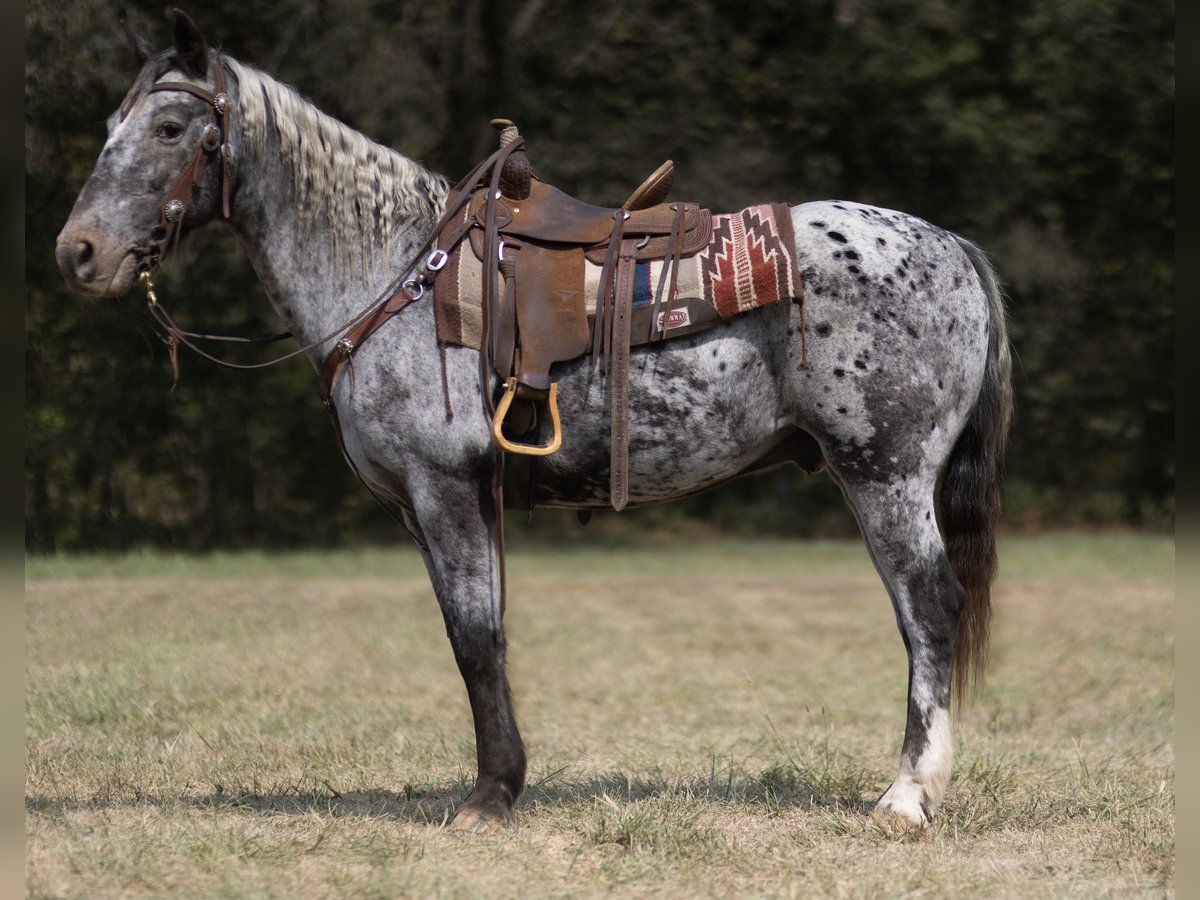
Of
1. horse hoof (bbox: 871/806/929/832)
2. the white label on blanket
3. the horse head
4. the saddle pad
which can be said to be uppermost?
the horse head

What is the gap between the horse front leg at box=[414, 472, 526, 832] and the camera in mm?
4641

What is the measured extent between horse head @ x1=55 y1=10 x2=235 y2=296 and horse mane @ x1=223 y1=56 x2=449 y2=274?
0.12 metres

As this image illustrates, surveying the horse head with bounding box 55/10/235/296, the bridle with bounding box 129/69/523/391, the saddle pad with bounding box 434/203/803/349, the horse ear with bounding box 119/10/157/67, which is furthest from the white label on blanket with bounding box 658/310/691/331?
the horse ear with bounding box 119/10/157/67

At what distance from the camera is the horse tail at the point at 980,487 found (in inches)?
193

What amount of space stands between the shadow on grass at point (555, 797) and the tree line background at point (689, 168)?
29.9ft

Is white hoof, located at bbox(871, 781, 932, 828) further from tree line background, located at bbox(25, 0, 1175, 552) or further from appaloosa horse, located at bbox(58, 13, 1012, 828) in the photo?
tree line background, located at bbox(25, 0, 1175, 552)

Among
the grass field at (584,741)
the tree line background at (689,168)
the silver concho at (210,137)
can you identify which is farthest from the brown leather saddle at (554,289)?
the tree line background at (689,168)

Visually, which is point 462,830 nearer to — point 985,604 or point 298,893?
point 298,893

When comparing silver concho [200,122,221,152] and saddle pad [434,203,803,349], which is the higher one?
silver concho [200,122,221,152]

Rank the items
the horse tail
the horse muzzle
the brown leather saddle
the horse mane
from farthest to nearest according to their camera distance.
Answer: the horse tail
the horse mane
the brown leather saddle
the horse muzzle

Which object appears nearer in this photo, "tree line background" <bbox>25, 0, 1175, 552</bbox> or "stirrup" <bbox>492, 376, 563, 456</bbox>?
"stirrup" <bbox>492, 376, 563, 456</bbox>

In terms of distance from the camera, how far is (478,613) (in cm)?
469

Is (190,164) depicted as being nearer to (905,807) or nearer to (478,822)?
(478,822)

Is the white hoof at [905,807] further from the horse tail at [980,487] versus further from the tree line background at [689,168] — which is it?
the tree line background at [689,168]
